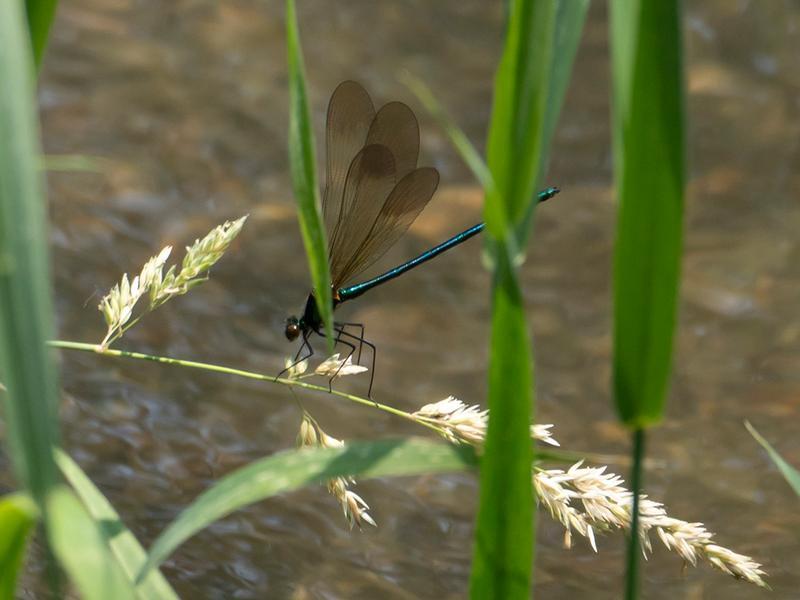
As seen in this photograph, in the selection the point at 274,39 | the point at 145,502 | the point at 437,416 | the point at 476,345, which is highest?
the point at 274,39

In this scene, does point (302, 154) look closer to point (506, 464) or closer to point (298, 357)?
point (506, 464)

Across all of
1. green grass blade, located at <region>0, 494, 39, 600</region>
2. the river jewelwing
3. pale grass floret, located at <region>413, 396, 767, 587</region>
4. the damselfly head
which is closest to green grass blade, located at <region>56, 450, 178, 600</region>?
green grass blade, located at <region>0, 494, 39, 600</region>

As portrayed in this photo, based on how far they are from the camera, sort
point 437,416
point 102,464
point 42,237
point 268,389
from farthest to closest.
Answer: point 268,389 → point 102,464 → point 437,416 → point 42,237

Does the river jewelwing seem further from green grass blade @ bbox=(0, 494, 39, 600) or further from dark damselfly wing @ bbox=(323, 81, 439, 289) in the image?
green grass blade @ bbox=(0, 494, 39, 600)

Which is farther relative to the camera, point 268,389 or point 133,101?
point 133,101

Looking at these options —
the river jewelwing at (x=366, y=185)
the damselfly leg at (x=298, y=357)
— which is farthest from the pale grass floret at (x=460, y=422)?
the river jewelwing at (x=366, y=185)

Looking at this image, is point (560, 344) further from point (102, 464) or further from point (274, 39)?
point (274, 39)

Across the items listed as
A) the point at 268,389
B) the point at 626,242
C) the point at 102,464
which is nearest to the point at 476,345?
the point at 268,389
